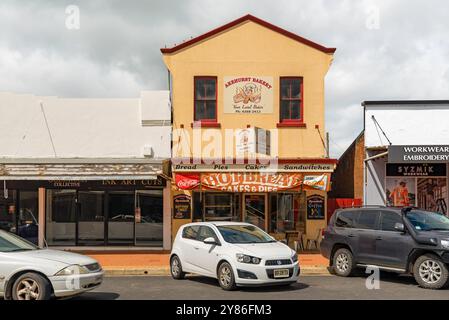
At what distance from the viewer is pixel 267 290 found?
41.6 feet

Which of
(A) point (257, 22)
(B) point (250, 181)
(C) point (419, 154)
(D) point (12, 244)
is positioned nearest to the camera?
(D) point (12, 244)

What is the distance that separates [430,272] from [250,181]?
768 cm

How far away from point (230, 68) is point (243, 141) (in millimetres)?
2670

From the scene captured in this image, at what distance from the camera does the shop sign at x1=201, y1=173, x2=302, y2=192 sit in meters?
19.2

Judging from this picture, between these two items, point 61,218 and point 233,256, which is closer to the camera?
point 233,256

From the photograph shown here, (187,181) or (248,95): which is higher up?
(248,95)

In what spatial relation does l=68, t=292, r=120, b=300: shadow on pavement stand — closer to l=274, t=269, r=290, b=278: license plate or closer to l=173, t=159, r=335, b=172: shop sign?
l=274, t=269, r=290, b=278: license plate

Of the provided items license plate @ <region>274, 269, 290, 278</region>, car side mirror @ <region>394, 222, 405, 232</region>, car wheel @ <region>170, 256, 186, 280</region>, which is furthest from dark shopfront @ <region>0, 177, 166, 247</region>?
car side mirror @ <region>394, 222, 405, 232</region>

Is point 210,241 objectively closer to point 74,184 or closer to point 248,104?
point 248,104

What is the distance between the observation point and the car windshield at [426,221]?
13734mm

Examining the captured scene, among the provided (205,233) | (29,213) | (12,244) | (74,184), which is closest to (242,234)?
(205,233)

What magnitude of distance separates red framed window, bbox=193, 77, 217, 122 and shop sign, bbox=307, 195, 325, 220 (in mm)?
4475
